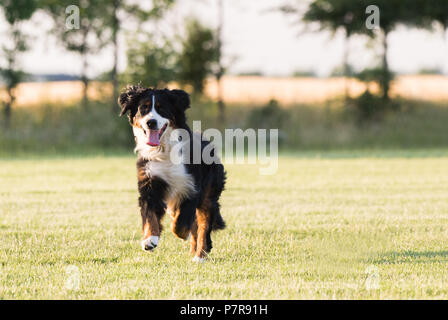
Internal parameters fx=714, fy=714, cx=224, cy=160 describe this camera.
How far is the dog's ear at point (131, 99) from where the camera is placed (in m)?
7.94

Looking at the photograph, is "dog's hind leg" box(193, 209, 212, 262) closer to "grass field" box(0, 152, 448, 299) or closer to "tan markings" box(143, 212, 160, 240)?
"grass field" box(0, 152, 448, 299)

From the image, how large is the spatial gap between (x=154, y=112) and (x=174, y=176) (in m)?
0.71

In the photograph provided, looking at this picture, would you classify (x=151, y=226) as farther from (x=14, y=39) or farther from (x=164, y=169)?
(x=14, y=39)

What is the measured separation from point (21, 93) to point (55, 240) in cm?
2629

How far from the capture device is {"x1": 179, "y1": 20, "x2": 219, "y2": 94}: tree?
109ft

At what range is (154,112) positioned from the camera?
24.9 feet

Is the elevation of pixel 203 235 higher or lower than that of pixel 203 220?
lower

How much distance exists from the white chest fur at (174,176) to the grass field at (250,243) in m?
0.72

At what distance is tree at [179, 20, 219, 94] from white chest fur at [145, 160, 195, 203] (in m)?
25.9

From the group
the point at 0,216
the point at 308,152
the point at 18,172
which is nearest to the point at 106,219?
the point at 0,216

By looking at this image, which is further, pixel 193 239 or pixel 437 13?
pixel 437 13

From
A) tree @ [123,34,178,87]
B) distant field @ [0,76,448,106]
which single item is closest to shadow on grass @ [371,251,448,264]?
tree @ [123,34,178,87]

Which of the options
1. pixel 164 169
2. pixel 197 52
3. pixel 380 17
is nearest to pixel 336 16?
pixel 380 17
